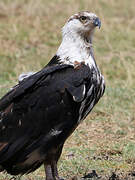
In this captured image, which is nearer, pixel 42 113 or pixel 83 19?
pixel 42 113

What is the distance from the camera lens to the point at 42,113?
553cm

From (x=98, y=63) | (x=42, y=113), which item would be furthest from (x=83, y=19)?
(x=98, y=63)

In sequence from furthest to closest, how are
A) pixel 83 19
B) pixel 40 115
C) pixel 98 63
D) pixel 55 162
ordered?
pixel 98 63
pixel 83 19
pixel 55 162
pixel 40 115

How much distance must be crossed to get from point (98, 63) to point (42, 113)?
6153 mm

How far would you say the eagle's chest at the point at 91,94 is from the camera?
5551mm

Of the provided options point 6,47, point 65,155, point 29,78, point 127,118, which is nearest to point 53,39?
point 6,47

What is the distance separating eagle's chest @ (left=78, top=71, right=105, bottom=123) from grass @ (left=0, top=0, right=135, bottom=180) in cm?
97

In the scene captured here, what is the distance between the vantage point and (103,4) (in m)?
15.4

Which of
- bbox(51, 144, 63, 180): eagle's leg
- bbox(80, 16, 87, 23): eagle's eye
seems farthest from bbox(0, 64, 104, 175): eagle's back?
bbox(80, 16, 87, 23): eagle's eye

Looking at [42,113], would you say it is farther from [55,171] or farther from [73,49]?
[73,49]

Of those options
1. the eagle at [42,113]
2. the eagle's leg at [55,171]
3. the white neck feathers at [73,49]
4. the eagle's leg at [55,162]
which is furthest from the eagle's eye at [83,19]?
the eagle's leg at [55,171]

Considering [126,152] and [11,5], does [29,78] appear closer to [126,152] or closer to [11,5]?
[126,152]

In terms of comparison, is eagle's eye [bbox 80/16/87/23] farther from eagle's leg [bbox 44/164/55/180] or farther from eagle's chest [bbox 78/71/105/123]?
eagle's leg [bbox 44/164/55/180]

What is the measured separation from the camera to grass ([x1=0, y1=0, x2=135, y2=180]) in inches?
269
